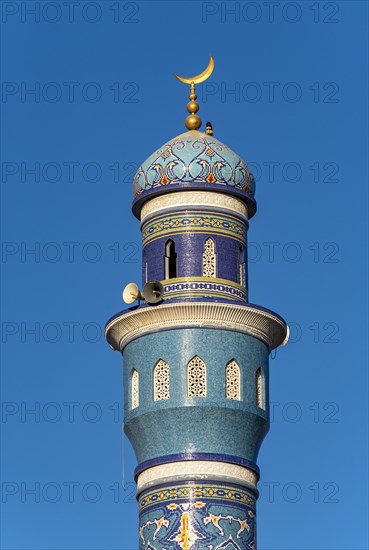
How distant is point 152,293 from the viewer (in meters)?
38.1

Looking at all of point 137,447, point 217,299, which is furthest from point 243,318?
point 137,447

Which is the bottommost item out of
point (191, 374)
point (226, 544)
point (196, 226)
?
point (226, 544)

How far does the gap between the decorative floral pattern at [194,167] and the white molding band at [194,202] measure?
22cm

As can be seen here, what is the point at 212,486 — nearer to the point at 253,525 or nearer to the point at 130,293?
the point at 253,525

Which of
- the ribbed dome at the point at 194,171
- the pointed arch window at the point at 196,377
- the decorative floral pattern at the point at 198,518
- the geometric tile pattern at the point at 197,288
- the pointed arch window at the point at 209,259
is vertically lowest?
the decorative floral pattern at the point at 198,518

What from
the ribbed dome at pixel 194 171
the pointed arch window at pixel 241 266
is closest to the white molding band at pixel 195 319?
the pointed arch window at pixel 241 266

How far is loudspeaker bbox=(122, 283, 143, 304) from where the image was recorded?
3819cm

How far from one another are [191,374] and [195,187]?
11.8ft

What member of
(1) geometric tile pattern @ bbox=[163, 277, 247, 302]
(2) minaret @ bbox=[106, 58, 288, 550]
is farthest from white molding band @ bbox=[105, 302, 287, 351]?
(1) geometric tile pattern @ bbox=[163, 277, 247, 302]

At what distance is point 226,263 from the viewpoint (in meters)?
39.0

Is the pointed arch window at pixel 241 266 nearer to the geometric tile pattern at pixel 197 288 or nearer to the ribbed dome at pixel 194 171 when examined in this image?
the geometric tile pattern at pixel 197 288

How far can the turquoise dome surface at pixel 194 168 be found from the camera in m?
39.2

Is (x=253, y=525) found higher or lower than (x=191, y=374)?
lower

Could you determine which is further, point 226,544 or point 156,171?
point 156,171
